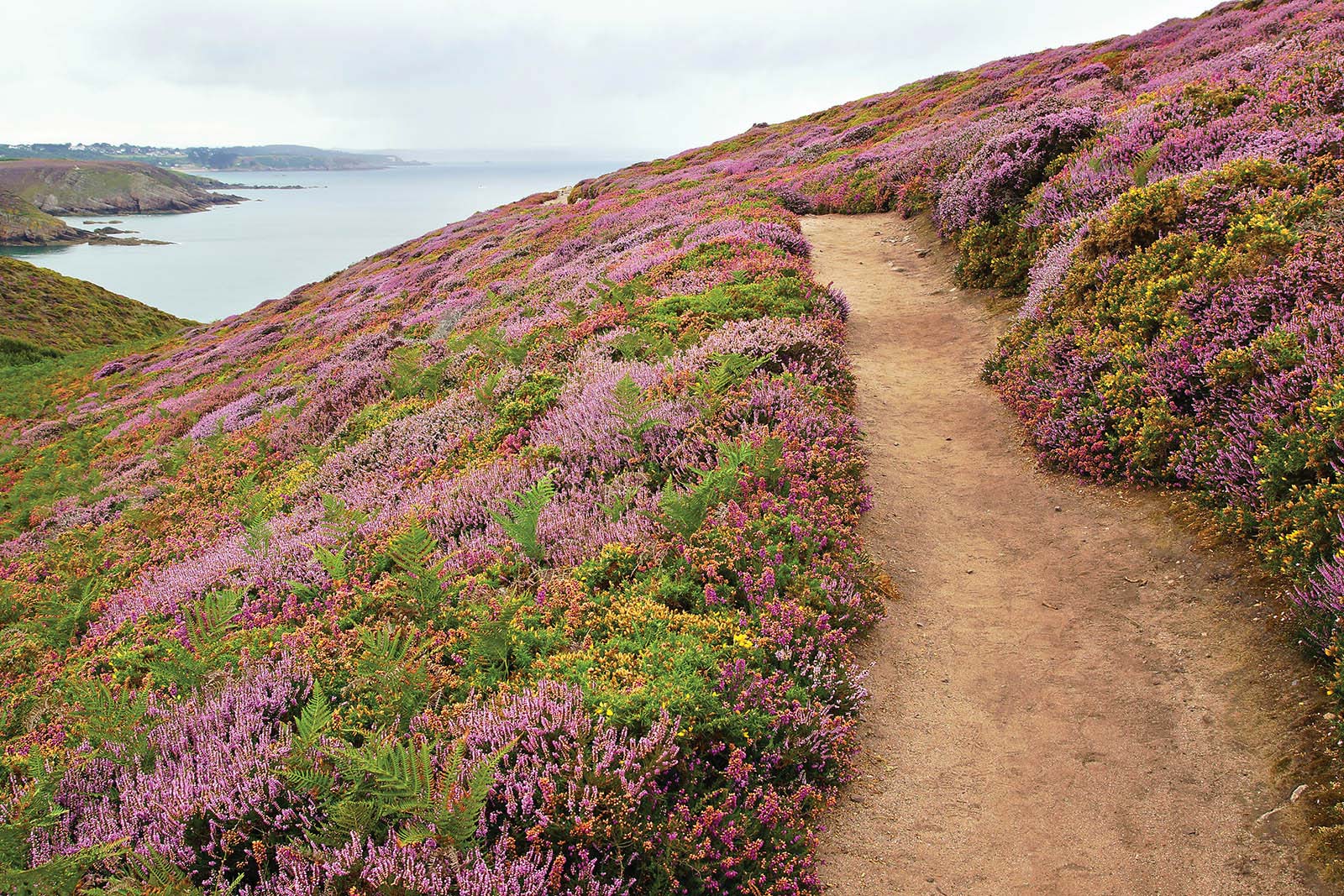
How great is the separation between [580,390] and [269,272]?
359 feet

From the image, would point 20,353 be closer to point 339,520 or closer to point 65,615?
point 65,615

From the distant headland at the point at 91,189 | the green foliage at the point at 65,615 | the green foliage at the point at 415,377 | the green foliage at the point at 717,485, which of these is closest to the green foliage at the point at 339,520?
the green foliage at the point at 65,615

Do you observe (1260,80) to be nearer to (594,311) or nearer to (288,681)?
(594,311)

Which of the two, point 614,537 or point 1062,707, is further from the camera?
point 614,537

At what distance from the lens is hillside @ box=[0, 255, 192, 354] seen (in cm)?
5053

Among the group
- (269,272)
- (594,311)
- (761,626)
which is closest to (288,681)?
(761,626)

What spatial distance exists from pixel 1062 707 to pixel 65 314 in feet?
240

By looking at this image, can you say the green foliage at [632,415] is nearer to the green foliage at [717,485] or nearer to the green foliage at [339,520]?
the green foliage at [717,485]

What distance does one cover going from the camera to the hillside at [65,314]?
50531 mm

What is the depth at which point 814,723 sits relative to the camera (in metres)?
4.50

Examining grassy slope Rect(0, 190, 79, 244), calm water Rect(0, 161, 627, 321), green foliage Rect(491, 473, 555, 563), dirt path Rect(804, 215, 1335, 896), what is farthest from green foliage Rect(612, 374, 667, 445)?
grassy slope Rect(0, 190, 79, 244)

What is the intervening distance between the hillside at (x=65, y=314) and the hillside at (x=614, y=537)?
4796 cm

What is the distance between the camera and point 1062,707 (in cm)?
478

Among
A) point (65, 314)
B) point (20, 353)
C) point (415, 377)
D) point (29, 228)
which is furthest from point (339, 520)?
point (29, 228)
